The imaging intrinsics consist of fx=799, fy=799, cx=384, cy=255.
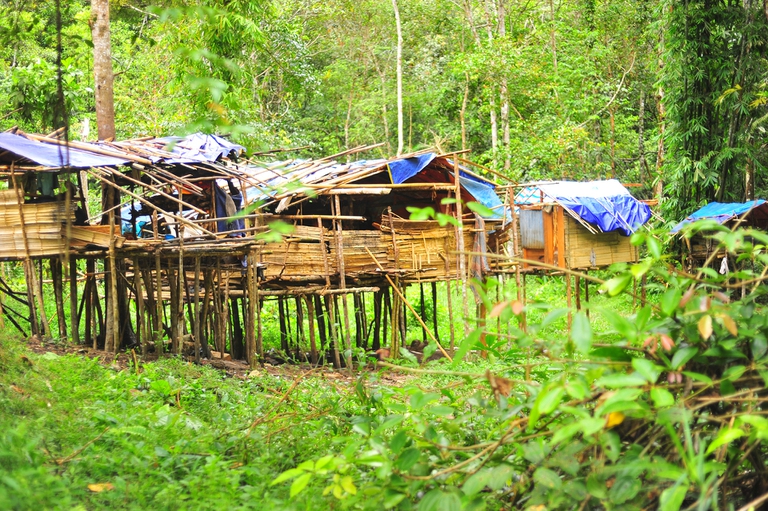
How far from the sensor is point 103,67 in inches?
546

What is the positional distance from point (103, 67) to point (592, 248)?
1086 cm

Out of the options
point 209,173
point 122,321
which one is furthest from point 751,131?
point 122,321

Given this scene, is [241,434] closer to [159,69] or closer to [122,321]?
[122,321]

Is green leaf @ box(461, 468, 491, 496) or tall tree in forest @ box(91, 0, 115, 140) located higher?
tall tree in forest @ box(91, 0, 115, 140)

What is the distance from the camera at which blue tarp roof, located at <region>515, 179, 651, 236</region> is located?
16844 mm

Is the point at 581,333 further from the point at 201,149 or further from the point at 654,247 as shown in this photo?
the point at 201,149

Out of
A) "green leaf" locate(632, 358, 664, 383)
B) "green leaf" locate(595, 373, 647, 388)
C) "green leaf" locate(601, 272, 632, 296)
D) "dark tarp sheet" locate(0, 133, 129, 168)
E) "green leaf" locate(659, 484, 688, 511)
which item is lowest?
"green leaf" locate(659, 484, 688, 511)

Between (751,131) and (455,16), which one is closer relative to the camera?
(751,131)

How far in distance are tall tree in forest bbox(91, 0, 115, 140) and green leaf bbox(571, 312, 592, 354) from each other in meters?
12.6

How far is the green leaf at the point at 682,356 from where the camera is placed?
9.72 feet

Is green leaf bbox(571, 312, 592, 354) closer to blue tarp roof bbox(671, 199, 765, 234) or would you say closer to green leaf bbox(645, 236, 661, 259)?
green leaf bbox(645, 236, 661, 259)

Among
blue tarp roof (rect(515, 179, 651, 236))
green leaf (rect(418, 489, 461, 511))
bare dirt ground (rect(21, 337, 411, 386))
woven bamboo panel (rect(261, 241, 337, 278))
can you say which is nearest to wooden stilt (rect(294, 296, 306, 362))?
woven bamboo panel (rect(261, 241, 337, 278))

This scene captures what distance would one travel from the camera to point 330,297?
15.2 metres

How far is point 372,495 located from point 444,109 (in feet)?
72.2
